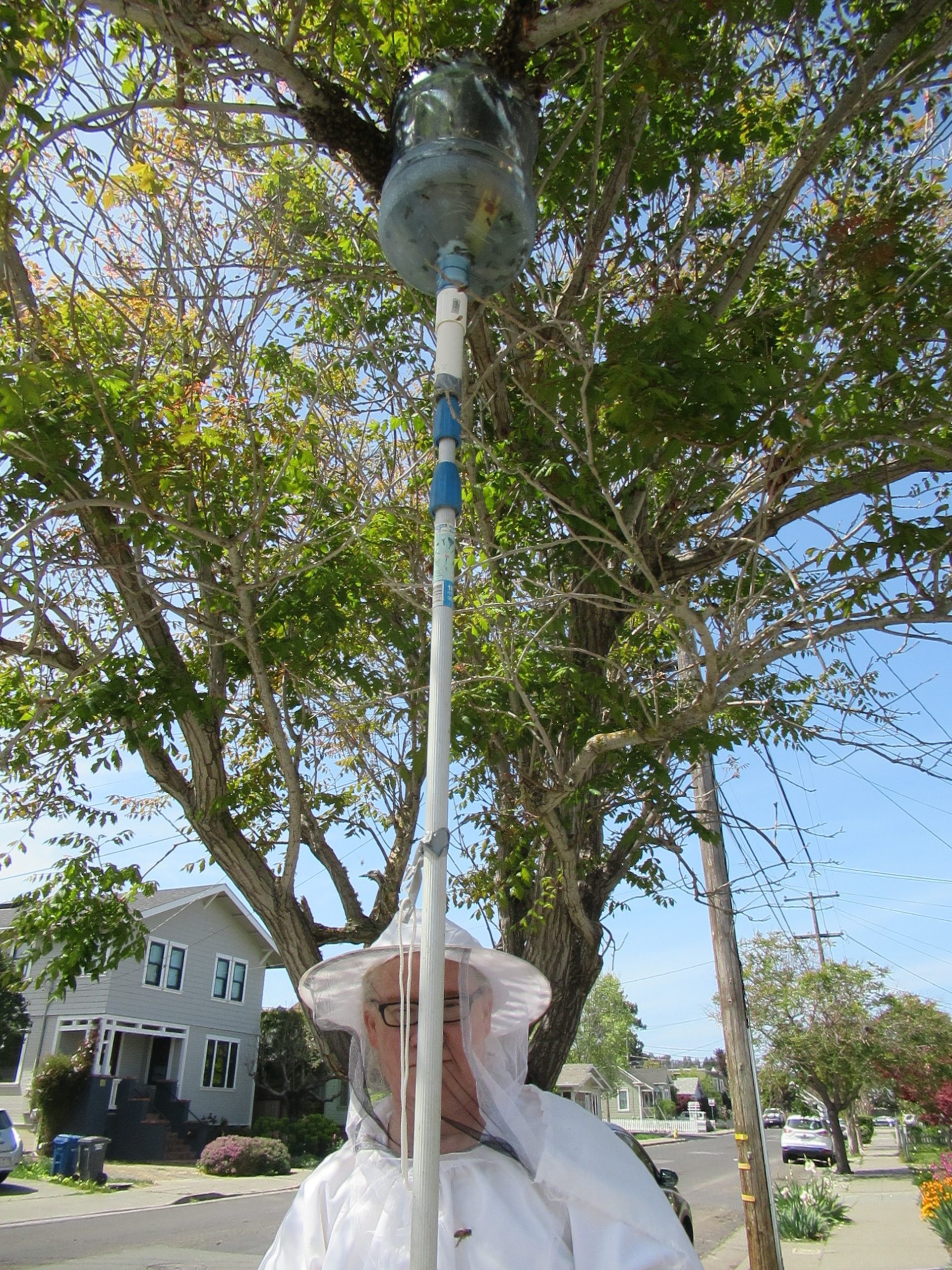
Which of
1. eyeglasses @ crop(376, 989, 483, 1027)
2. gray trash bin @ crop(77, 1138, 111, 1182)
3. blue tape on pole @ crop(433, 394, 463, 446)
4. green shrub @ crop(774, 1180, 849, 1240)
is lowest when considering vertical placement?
green shrub @ crop(774, 1180, 849, 1240)

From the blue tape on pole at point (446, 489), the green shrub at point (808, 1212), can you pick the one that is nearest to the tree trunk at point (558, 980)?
the blue tape on pole at point (446, 489)

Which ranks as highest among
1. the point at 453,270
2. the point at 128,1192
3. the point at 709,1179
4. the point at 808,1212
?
the point at 453,270

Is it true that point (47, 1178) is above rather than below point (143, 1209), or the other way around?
above

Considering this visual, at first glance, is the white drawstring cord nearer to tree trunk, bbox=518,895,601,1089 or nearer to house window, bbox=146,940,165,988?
tree trunk, bbox=518,895,601,1089

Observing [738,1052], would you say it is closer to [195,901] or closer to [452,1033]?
[452,1033]

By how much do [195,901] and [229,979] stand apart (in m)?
3.17

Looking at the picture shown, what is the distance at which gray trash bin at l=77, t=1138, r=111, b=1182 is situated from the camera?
621 inches

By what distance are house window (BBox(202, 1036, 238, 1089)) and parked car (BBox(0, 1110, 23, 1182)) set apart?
31.1 feet

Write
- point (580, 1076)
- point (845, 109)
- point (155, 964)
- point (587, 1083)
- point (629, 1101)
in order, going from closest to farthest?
point (845, 109)
point (155, 964)
point (580, 1076)
point (587, 1083)
point (629, 1101)

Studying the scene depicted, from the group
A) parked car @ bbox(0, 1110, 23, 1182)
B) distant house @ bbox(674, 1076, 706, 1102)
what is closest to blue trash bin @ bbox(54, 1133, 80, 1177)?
parked car @ bbox(0, 1110, 23, 1182)

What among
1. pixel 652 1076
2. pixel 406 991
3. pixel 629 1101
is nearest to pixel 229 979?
pixel 406 991

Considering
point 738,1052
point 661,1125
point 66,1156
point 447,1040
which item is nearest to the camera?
point 447,1040

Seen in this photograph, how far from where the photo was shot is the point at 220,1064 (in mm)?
24766

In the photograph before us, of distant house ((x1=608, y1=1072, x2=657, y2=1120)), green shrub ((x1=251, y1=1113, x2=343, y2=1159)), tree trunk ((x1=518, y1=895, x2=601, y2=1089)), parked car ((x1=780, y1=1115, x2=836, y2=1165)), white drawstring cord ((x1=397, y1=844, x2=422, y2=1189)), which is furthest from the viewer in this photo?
distant house ((x1=608, y1=1072, x2=657, y2=1120))
